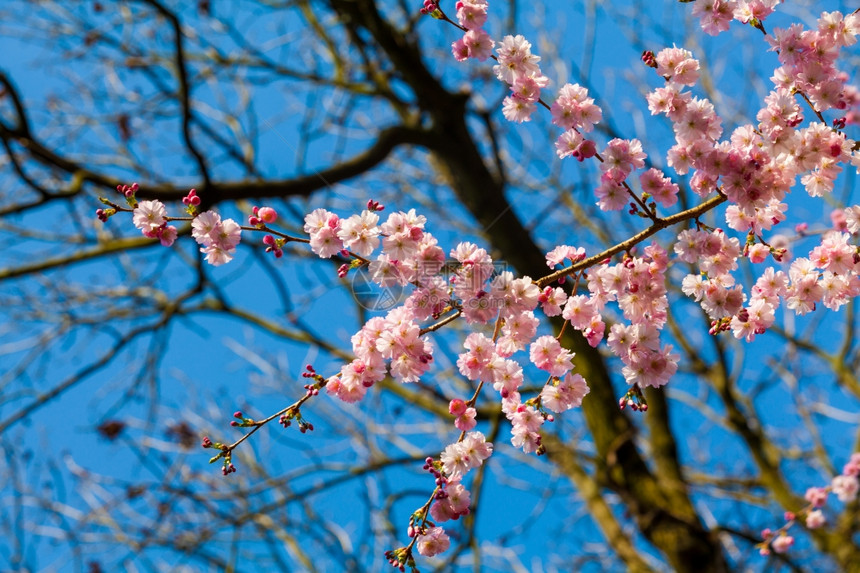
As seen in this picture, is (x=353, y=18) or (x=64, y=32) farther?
(x=64, y=32)

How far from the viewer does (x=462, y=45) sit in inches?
73.5

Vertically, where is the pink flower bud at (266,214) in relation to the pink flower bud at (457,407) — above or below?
above

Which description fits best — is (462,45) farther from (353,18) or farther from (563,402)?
(353,18)

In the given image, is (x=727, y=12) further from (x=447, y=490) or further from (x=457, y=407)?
(x=447, y=490)

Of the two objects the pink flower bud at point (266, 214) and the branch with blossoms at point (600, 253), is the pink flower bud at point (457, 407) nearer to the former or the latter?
the branch with blossoms at point (600, 253)

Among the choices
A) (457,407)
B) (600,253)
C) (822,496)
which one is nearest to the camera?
(600,253)

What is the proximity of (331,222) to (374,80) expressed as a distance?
4029mm

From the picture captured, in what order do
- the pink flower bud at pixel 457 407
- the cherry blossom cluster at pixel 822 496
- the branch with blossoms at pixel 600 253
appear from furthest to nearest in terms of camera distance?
the cherry blossom cluster at pixel 822 496 → the pink flower bud at pixel 457 407 → the branch with blossoms at pixel 600 253

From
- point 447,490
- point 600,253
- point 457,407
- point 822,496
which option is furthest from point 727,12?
point 822,496

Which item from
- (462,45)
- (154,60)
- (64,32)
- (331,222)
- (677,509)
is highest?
(64,32)

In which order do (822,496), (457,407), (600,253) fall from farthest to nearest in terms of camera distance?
(822,496) < (457,407) < (600,253)

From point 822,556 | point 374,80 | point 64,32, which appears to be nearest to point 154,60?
point 64,32

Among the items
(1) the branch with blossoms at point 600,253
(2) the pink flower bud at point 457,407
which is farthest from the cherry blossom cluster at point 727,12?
(2) the pink flower bud at point 457,407

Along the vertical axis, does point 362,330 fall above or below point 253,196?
below
